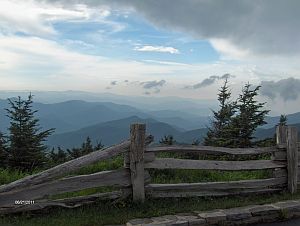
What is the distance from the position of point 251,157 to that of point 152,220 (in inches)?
266

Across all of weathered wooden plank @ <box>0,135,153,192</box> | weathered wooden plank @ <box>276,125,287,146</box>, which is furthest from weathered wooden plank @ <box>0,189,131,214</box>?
weathered wooden plank @ <box>276,125,287,146</box>

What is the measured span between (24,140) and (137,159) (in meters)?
8.49

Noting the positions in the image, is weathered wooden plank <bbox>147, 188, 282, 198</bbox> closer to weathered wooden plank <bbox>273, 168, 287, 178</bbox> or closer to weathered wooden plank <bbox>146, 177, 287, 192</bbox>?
weathered wooden plank <bbox>146, 177, 287, 192</bbox>

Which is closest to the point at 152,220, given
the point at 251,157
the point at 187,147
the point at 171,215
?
the point at 171,215

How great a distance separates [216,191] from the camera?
7223mm

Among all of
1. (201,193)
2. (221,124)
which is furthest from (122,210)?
(221,124)

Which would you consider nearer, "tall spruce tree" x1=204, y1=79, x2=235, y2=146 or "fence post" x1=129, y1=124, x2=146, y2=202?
"fence post" x1=129, y1=124, x2=146, y2=202

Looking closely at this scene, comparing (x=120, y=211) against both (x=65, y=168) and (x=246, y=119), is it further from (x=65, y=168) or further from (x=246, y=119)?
(x=246, y=119)

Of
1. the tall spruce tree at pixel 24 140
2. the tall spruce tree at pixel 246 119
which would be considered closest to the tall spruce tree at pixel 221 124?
the tall spruce tree at pixel 246 119

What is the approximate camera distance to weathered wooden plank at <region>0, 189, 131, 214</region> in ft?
19.5

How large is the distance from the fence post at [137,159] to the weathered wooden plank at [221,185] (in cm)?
22

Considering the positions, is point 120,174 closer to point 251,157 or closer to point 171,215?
point 171,215

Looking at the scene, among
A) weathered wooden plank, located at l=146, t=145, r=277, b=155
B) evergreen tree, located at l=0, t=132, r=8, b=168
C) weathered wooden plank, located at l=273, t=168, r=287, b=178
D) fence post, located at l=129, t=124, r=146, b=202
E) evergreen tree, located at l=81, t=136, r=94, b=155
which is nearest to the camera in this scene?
fence post, located at l=129, t=124, r=146, b=202

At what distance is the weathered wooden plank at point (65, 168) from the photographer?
5.87 meters
